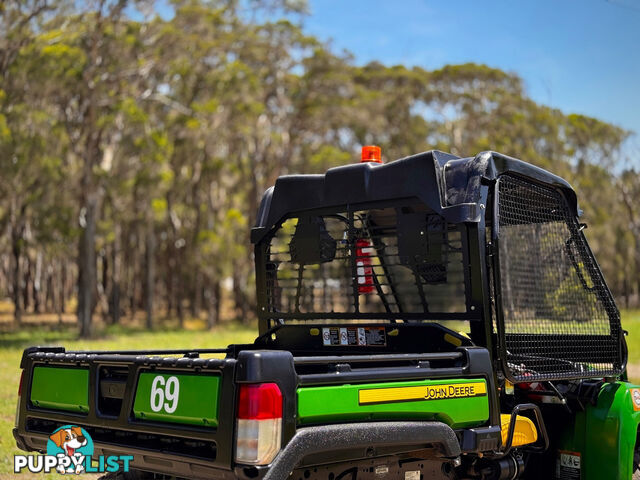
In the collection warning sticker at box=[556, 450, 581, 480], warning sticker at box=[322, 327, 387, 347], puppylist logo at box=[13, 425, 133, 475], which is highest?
warning sticker at box=[322, 327, 387, 347]

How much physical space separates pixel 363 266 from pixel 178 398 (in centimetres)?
170

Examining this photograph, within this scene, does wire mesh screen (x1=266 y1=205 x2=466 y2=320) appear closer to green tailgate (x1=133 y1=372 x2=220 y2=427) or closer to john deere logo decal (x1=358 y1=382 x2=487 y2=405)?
john deere logo decal (x1=358 y1=382 x2=487 y2=405)

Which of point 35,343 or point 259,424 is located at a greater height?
point 259,424

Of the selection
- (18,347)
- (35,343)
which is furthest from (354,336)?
(35,343)

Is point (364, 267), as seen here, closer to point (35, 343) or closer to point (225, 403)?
point (225, 403)

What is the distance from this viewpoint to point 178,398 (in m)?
3.66

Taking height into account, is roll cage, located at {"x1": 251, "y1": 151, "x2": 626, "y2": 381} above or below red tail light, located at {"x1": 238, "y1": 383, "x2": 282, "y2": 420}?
above

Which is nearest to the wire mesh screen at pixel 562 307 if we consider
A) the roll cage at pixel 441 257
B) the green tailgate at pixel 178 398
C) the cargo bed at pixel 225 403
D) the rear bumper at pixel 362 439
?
the roll cage at pixel 441 257

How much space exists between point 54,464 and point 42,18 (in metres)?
22.0

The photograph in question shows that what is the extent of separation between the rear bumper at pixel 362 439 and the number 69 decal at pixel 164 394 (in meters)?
0.62

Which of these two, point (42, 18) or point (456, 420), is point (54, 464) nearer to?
point (456, 420)

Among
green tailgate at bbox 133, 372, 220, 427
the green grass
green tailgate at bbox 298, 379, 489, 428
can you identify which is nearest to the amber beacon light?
green tailgate at bbox 298, 379, 489, 428

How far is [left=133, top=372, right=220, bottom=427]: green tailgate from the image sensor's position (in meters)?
3.50

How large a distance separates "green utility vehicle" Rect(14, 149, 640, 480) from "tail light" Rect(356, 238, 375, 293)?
0.07ft
